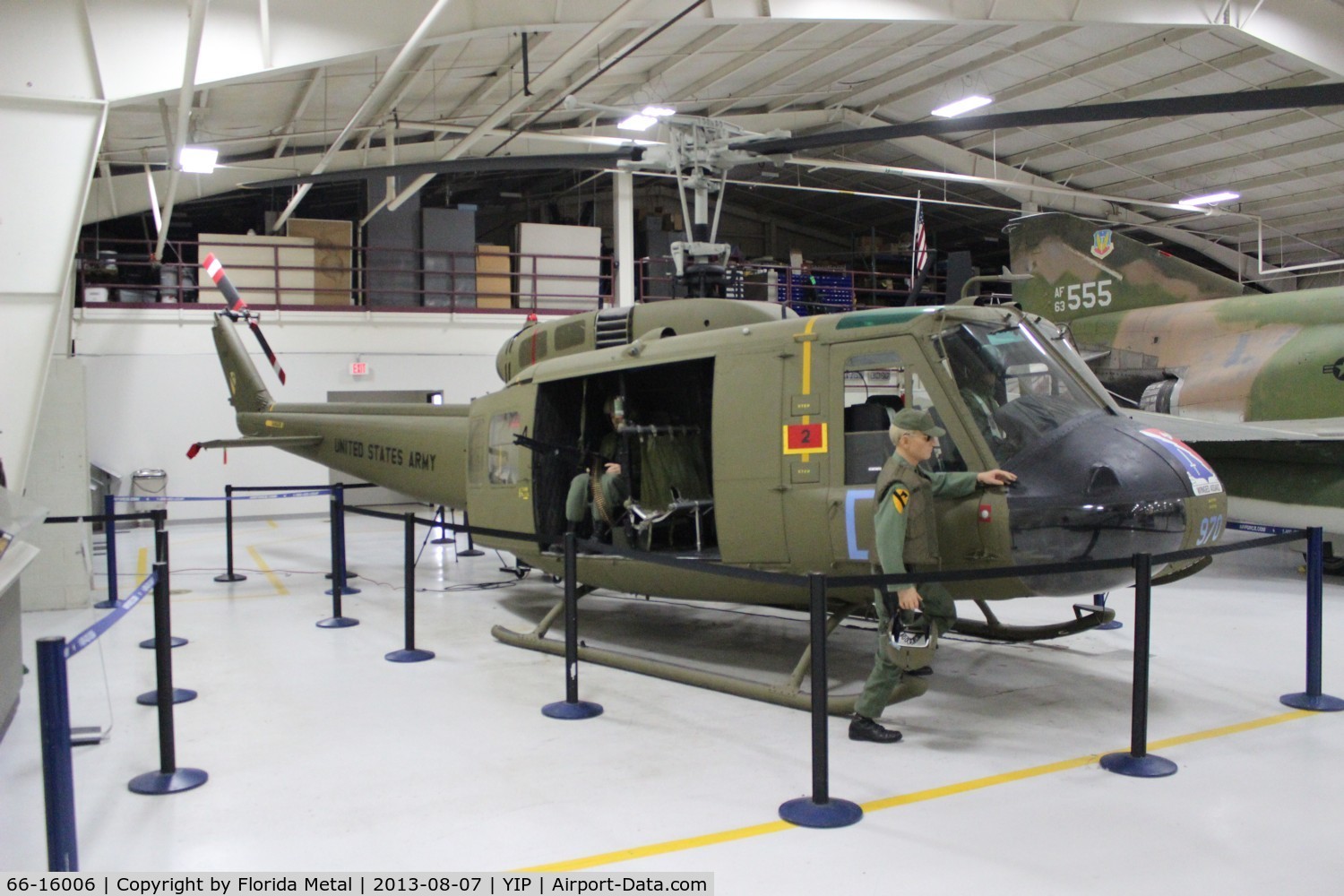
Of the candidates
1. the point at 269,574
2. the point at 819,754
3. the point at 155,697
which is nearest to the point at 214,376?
Answer: the point at 269,574

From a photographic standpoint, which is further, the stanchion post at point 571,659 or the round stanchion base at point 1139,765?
the stanchion post at point 571,659

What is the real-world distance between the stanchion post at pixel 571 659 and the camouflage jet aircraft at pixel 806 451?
31 centimetres

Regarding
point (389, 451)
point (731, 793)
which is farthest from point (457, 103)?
point (731, 793)

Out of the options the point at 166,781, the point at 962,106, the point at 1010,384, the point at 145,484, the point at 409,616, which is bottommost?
the point at 166,781

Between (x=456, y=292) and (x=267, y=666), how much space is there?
39.0 feet

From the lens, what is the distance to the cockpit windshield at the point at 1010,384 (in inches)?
213

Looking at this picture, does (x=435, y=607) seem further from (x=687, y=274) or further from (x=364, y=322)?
(x=364, y=322)

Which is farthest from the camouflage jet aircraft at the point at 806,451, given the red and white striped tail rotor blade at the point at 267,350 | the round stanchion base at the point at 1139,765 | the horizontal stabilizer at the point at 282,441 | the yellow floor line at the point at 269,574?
the red and white striped tail rotor blade at the point at 267,350

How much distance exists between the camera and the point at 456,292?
18031mm

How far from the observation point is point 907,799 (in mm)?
4320

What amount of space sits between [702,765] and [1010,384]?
2.70 metres

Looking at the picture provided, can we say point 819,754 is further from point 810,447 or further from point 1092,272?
point 1092,272

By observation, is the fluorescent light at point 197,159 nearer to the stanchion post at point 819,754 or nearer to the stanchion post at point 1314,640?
the stanchion post at point 819,754

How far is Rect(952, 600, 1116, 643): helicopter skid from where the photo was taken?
20.2 feet
